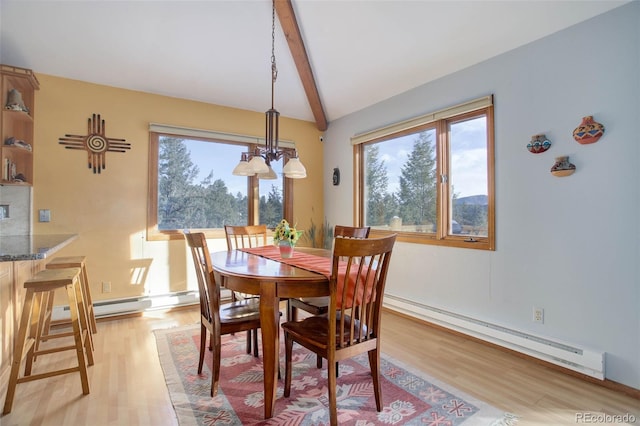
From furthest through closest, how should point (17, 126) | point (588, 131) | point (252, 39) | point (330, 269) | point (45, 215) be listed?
point (252, 39) < point (45, 215) < point (17, 126) < point (588, 131) < point (330, 269)

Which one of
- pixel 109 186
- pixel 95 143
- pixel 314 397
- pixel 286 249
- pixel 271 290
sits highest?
pixel 95 143

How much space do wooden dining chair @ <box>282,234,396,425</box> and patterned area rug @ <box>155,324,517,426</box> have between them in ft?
0.44

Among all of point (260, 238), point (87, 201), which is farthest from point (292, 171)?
point (87, 201)

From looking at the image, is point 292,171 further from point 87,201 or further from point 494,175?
point 87,201

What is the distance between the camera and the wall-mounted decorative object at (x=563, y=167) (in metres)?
2.26

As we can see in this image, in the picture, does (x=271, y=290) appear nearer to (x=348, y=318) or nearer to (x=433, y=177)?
(x=348, y=318)

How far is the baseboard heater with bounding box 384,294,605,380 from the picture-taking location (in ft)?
7.04

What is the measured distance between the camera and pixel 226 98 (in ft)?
13.0

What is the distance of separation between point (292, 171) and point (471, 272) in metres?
1.89

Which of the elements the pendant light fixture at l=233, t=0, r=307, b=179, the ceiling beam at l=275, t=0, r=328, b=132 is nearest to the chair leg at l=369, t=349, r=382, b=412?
the pendant light fixture at l=233, t=0, r=307, b=179

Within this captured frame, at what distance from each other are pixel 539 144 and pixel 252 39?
2.81 m

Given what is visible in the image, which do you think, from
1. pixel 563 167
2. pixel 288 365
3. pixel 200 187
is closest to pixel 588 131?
→ pixel 563 167

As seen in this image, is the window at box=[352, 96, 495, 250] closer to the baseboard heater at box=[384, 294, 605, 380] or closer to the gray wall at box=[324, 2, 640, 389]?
the gray wall at box=[324, 2, 640, 389]

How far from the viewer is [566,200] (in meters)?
2.31
